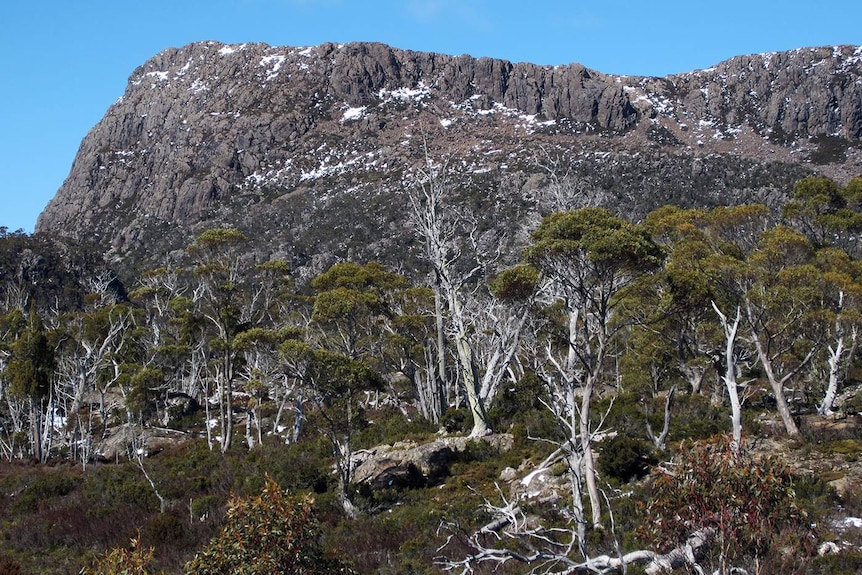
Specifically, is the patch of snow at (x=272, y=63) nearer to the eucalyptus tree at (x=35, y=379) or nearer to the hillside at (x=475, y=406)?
the hillside at (x=475, y=406)

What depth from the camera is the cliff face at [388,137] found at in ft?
339

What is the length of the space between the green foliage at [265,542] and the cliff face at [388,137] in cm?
8110

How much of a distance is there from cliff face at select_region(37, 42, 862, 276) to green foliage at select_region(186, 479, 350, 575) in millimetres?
81097

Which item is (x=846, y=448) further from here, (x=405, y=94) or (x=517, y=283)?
(x=405, y=94)

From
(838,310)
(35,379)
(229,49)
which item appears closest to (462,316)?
(838,310)

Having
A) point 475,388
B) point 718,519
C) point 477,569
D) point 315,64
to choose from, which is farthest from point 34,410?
point 315,64

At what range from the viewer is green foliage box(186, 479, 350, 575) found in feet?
22.3

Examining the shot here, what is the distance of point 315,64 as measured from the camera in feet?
562

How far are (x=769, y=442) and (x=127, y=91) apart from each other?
20443cm

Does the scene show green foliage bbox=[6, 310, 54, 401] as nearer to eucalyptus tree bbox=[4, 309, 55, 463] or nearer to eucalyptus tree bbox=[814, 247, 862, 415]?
eucalyptus tree bbox=[4, 309, 55, 463]

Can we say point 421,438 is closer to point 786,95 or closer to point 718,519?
point 718,519

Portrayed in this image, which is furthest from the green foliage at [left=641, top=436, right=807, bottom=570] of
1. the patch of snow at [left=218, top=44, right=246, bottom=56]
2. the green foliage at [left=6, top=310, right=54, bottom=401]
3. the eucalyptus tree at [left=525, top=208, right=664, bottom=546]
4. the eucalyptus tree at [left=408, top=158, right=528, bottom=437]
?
the patch of snow at [left=218, top=44, right=246, bottom=56]

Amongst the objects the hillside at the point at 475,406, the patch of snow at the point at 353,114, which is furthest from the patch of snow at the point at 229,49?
the hillside at the point at 475,406

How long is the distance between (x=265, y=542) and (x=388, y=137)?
14044 centimetres
